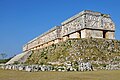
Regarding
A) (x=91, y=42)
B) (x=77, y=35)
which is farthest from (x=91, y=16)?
(x=91, y=42)

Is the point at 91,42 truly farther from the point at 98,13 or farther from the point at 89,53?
the point at 98,13

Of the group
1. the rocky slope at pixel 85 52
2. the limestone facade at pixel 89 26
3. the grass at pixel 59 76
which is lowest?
the grass at pixel 59 76

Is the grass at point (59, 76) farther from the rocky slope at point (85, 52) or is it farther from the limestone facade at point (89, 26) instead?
the limestone facade at point (89, 26)

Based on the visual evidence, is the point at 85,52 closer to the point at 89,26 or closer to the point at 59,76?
the point at 89,26

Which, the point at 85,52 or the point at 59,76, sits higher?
the point at 85,52

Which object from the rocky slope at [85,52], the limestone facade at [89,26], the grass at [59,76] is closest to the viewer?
the grass at [59,76]

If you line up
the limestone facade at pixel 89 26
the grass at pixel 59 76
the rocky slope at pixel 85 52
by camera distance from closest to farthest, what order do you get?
the grass at pixel 59 76 → the rocky slope at pixel 85 52 → the limestone facade at pixel 89 26

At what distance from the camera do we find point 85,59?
23.8m

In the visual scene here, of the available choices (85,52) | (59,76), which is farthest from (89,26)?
(59,76)

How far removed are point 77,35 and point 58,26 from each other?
36.2 ft

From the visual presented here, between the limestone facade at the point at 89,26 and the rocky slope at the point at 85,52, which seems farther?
the limestone facade at the point at 89,26

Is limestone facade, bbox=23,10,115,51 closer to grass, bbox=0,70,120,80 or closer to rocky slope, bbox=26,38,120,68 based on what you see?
rocky slope, bbox=26,38,120,68

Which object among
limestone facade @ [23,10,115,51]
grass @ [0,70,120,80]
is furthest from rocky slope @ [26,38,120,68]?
grass @ [0,70,120,80]

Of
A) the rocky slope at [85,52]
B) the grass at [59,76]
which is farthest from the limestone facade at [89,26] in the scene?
the grass at [59,76]
